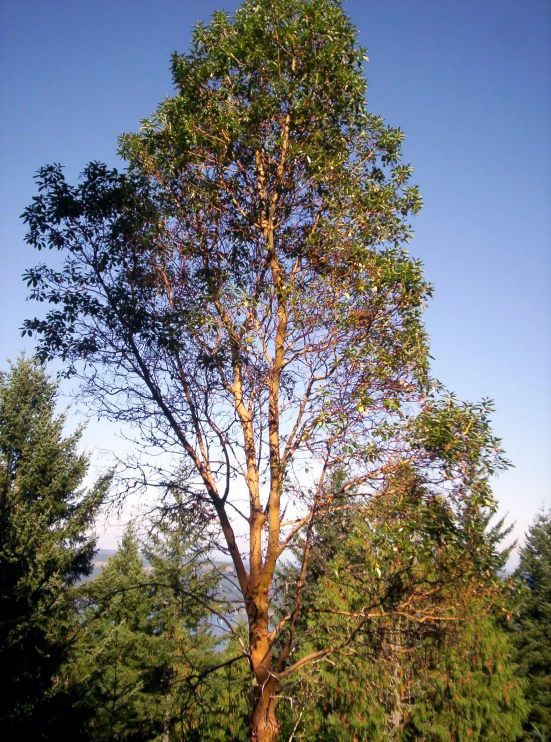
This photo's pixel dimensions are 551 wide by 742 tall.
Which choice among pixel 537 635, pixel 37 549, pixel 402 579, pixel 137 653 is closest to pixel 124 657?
pixel 137 653

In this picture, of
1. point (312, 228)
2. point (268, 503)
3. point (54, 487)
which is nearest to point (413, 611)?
point (268, 503)

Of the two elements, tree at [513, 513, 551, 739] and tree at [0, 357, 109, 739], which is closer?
tree at [0, 357, 109, 739]

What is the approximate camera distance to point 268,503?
20.1 ft

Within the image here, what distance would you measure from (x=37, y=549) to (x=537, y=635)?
28.3 m

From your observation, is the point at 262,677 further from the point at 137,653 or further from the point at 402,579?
the point at 137,653

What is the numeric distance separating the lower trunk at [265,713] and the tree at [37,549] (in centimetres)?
692

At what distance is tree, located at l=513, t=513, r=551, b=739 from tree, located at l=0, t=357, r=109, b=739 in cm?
1927

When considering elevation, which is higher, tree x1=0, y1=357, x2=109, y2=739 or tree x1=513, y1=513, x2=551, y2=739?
tree x1=513, y1=513, x2=551, y2=739

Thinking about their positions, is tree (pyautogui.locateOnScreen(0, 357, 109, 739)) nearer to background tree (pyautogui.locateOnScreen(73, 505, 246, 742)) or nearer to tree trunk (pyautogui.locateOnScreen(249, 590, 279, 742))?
background tree (pyautogui.locateOnScreen(73, 505, 246, 742))

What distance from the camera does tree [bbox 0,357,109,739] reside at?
1198 cm

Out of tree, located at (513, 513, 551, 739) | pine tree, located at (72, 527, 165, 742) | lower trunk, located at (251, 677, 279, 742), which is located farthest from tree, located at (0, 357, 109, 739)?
tree, located at (513, 513, 551, 739)

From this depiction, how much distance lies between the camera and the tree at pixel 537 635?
2310cm

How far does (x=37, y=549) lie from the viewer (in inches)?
633

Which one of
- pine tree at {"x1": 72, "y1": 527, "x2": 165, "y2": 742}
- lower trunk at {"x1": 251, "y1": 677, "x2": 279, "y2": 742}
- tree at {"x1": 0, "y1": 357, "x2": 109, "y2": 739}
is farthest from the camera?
pine tree at {"x1": 72, "y1": 527, "x2": 165, "y2": 742}
